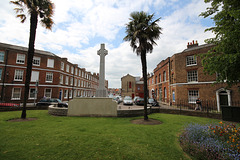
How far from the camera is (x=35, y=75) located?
2450 cm

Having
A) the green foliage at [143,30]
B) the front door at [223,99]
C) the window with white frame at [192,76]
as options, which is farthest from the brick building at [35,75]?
the front door at [223,99]

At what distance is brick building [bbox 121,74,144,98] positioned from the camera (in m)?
50.6

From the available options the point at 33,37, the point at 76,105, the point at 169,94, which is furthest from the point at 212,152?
the point at 169,94

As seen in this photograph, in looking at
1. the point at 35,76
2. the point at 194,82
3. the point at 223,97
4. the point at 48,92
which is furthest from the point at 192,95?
the point at 35,76

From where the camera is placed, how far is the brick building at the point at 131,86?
50.6 meters

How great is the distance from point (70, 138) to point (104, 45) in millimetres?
9432

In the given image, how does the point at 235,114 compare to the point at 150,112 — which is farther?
the point at 150,112

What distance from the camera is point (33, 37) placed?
973 centimetres

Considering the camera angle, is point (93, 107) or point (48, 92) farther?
point (48, 92)

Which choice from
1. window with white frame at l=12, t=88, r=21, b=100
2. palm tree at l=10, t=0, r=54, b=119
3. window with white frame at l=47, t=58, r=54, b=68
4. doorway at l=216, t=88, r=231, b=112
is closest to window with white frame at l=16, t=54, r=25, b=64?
window with white frame at l=47, t=58, r=54, b=68

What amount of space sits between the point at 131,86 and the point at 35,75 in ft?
119

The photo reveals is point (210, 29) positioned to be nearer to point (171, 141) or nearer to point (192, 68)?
point (171, 141)

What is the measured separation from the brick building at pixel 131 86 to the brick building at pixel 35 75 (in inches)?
1008

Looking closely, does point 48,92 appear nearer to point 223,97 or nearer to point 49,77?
point 49,77
